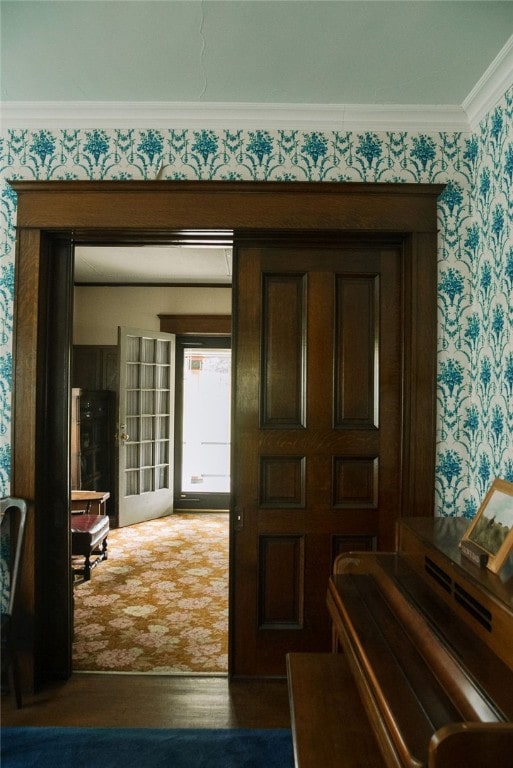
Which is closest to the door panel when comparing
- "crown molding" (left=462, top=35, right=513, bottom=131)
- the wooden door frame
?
the wooden door frame

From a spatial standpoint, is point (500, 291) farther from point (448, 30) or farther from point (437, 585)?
point (437, 585)

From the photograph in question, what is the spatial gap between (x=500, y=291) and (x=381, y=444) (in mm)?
909

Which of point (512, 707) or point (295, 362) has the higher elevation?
point (295, 362)

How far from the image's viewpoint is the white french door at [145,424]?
5.67 meters

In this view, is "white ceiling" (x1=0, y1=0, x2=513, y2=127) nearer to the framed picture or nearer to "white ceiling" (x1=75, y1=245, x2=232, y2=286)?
the framed picture

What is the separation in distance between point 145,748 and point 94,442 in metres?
3.92

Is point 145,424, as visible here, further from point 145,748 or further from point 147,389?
point 145,748

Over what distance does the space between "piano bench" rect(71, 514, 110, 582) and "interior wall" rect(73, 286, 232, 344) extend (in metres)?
2.66

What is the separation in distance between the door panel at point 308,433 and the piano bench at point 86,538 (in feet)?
5.67

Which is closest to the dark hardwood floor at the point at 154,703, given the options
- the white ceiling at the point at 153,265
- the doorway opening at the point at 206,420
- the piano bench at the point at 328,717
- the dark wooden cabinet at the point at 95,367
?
the piano bench at the point at 328,717

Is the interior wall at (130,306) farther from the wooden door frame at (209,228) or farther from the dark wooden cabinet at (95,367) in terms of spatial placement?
the wooden door frame at (209,228)

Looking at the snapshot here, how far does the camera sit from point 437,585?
175 cm

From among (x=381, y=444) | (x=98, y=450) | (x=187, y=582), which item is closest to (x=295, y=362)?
(x=381, y=444)

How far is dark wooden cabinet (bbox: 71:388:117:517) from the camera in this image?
17.2ft
